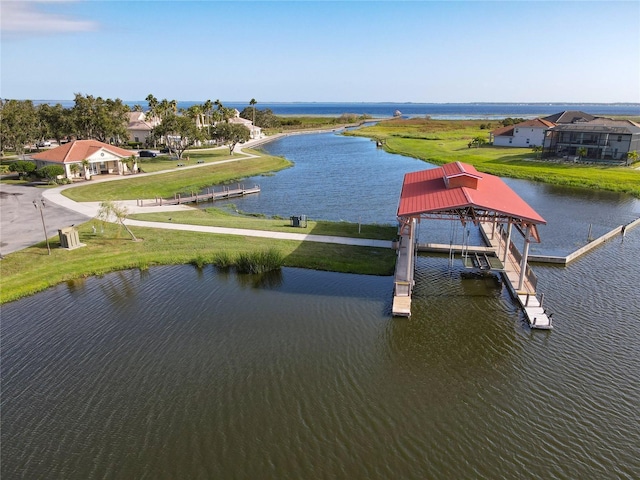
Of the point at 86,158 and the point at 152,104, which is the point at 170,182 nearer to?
the point at 86,158

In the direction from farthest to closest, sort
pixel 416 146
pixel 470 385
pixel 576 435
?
pixel 416 146 < pixel 470 385 < pixel 576 435

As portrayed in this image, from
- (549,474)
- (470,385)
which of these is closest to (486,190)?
(470,385)

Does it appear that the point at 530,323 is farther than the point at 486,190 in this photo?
No

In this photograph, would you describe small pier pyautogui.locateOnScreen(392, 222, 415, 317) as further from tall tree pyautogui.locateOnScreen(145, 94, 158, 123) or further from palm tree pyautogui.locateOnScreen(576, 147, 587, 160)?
tall tree pyautogui.locateOnScreen(145, 94, 158, 123)

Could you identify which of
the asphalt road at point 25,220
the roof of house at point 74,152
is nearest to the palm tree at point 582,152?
the roof of house at point 74,152

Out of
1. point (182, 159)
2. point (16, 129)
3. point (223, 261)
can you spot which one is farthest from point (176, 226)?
point (16, 129)

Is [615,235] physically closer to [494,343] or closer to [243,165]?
[494,343]

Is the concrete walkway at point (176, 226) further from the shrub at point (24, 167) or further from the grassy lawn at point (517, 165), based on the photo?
the grassy lawn at point (517, 165)

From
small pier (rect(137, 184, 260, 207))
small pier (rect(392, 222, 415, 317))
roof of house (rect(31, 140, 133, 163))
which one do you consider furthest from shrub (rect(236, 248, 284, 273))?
roof of house (rect(31, 140, 133, 163))
